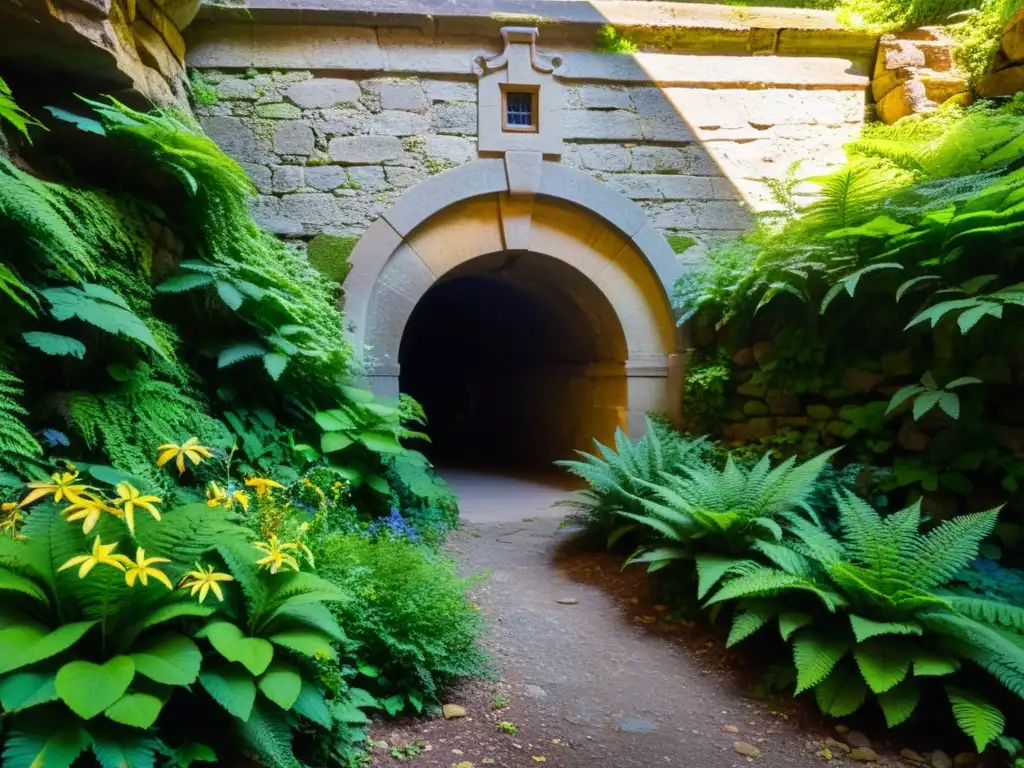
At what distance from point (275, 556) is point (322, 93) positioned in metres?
4.47

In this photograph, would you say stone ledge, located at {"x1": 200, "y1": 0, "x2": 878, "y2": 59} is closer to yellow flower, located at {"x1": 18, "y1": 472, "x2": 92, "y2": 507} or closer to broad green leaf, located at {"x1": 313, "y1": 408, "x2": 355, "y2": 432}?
broad green leaf, located at {"x1": 313, "y1": 408, "x2": 355, "y2": 432}

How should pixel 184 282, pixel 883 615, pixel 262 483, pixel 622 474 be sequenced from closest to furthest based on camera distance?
pixel 262 483, pixel 883 615, pixel 184 282, pixel 622 474

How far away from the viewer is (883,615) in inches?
106

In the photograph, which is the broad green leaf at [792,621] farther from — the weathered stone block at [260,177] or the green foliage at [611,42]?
the green foliage at [611,42]

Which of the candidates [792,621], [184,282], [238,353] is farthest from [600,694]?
[184,282]

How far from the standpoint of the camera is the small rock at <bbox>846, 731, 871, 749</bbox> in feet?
8.19

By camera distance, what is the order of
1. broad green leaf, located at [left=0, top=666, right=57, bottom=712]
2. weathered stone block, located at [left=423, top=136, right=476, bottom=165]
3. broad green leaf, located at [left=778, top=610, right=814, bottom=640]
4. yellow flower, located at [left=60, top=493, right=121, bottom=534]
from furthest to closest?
weathered stone block, located at [left=423, top=136, right=476, bottom=165] → broad green leaf, located at [left=778, top=610, right=814, bottom=640] → yellow flower, located at [left=60, top=493, right=121, bottom=534] → broad green leaf, located at [left=0, top=666, right=57, bottom=712]

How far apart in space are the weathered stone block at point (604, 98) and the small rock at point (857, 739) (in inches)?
196

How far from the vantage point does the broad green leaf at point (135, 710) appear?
155 centimetres

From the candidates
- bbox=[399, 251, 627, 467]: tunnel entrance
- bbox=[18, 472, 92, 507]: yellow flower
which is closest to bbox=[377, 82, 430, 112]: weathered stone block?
bbox=[399, 251, 627, 467]: tunnel entrance

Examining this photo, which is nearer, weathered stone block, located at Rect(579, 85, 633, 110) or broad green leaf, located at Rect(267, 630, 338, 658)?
broad green leaf, located at Rect(267, 630, 338, 658)

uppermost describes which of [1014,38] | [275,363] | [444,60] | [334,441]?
[1014,38]

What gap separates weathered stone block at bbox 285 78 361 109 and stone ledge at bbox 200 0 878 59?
0.48 meters

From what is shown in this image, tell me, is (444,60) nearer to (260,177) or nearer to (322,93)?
(322,93)
